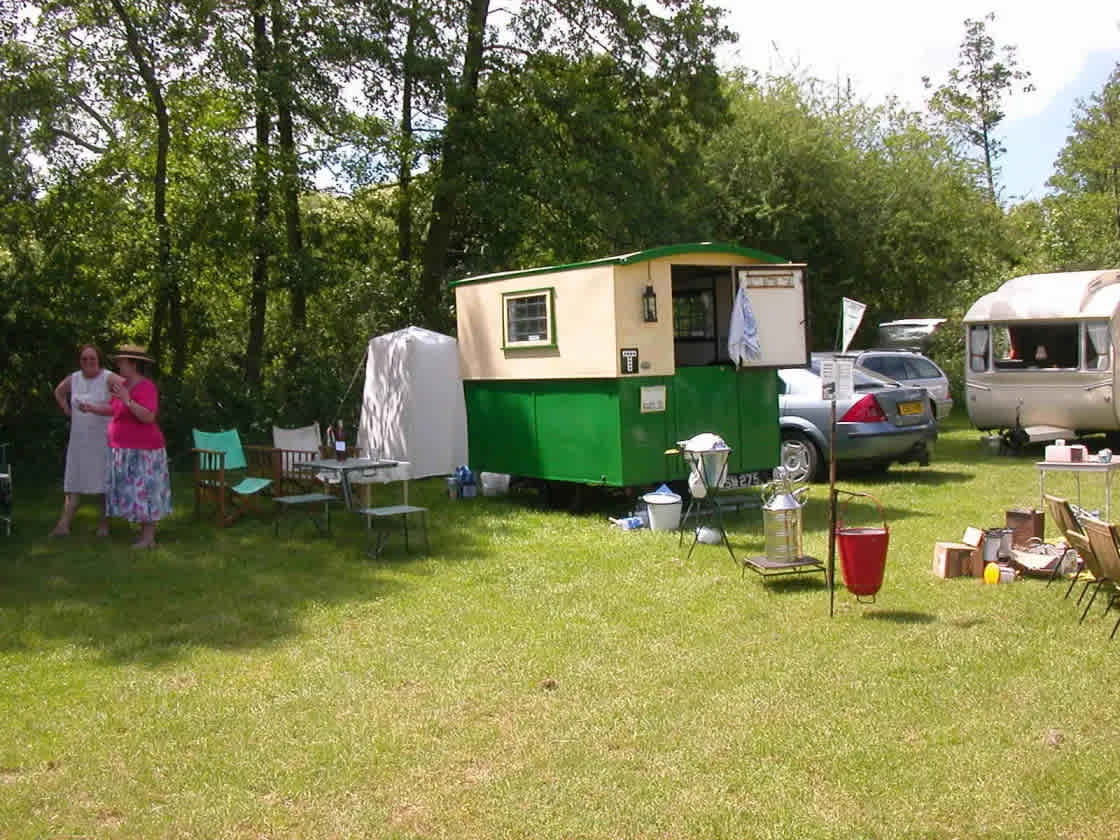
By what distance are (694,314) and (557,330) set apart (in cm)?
173

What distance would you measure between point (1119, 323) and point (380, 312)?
1021 cm

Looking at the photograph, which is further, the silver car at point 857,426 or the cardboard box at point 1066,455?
the silver car at point 857,426

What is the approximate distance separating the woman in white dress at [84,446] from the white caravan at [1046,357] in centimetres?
1164

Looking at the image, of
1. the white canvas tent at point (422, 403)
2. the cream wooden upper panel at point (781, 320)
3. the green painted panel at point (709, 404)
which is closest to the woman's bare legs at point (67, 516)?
the white canvas tent at point (422, 403)

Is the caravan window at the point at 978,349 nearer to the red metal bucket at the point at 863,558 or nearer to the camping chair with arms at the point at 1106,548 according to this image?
the camping chair with arms at the point at 1106,548

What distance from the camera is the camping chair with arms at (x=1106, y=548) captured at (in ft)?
21.1

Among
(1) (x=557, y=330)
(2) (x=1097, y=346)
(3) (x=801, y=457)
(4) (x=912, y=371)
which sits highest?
(1) (x=557, y=330)

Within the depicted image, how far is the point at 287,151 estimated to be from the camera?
16.2 meters

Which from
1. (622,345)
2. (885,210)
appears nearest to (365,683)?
(622,345)

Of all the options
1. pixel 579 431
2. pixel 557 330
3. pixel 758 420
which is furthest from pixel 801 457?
pixel 557 330

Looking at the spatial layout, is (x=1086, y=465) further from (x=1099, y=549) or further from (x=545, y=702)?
(x=545, y=702)

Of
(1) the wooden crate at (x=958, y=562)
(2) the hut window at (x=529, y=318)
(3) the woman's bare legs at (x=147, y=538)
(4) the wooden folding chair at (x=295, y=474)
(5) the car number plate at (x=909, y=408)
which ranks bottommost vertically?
(1) the wooden crate at (x=958, y=562)

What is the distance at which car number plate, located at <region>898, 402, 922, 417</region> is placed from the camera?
42.9 feet

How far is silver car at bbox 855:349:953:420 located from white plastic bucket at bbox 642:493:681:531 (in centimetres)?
833
